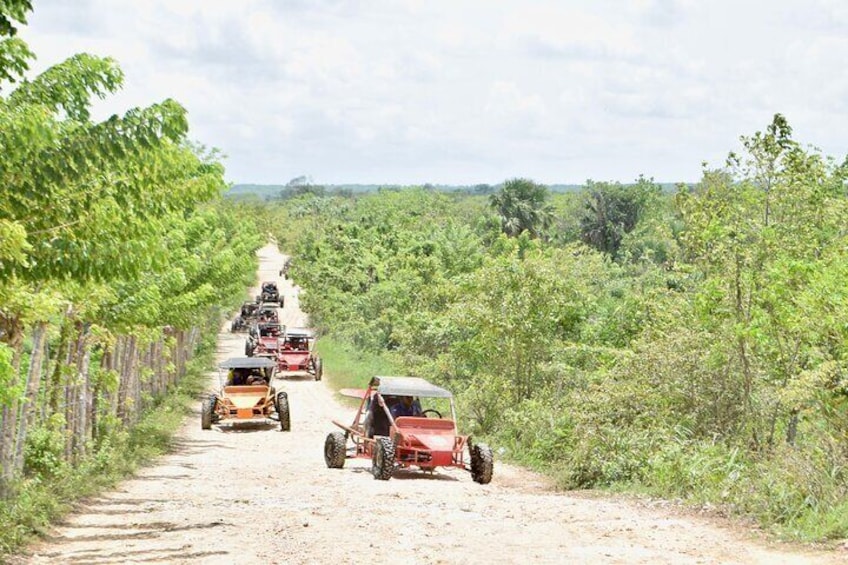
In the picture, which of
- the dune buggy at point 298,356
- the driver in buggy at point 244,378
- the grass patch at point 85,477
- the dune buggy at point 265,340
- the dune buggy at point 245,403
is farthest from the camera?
the dune buggy at point 265,340

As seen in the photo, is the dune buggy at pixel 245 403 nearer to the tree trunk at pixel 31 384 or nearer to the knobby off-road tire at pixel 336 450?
the knobby off-road tire at pixel 336 450

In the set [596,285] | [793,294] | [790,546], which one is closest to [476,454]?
[793,294]

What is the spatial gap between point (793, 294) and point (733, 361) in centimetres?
215

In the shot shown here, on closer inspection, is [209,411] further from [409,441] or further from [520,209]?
[520,209]

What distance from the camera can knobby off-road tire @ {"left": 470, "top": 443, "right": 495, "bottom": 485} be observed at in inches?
644

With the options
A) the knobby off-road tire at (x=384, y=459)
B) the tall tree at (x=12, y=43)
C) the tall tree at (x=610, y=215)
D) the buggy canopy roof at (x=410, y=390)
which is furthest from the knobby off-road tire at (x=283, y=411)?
the tall tree at (x=610, y=215)

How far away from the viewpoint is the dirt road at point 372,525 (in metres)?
10.2

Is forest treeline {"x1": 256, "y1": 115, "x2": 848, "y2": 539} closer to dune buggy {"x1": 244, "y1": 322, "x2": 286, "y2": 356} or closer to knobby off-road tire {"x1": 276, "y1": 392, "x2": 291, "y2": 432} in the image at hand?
knobby off-road tire {"x1": 276, "y1": 392, "x2": 291, "y2": 432}

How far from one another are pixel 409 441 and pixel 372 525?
4984 mm

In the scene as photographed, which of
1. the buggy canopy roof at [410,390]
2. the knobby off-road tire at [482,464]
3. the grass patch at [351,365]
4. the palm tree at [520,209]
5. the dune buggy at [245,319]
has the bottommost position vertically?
the knobby off-road tire at [482,464]

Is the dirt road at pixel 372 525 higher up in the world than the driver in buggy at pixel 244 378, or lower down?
lower down

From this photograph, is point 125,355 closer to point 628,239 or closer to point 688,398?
point 688,398

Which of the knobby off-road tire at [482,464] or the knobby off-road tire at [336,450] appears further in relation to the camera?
the knobby off-road tire at [336,450]

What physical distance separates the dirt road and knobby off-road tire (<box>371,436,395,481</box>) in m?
0.22
